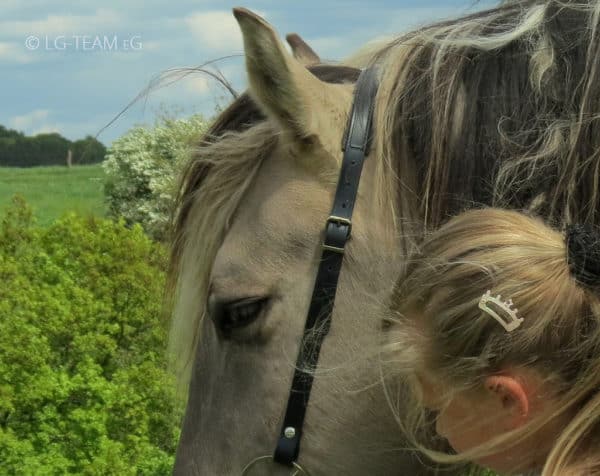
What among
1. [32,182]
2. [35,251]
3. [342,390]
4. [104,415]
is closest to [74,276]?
[35,251]

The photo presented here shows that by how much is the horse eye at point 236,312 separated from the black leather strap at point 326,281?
0.42ft

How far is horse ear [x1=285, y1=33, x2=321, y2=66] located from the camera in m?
2.51

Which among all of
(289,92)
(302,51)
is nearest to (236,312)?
(289,92)

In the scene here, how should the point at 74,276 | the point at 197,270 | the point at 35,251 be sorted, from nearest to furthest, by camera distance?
the point at 197,270 → the point at 74,276 → the point at 35,251

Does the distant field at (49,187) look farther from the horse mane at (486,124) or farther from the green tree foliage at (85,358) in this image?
the horse mane at (486,124)

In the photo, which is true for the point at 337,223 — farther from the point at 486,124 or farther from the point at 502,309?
the point at 502,309

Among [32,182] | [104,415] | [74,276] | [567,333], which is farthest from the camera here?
[32,182]

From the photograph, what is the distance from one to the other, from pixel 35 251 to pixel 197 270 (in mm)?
3637

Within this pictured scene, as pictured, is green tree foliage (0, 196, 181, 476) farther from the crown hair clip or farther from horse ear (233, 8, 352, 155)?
the crown hair clip

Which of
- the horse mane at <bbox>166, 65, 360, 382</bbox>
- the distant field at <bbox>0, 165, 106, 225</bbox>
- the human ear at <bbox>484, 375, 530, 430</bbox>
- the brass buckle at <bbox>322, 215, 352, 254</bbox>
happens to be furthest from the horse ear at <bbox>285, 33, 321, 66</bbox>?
the distant field at <bbox>0, 165, 106, 225</bbox>

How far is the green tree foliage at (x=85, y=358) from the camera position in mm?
4090

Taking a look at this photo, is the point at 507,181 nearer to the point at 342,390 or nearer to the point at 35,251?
the point at 342,390

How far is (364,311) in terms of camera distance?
1.87m

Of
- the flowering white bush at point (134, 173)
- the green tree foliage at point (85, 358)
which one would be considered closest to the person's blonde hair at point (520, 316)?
the green tree foliage at point (85, 358)
